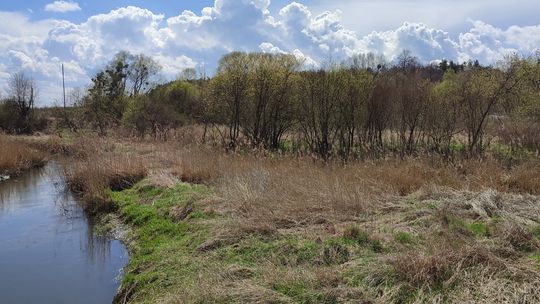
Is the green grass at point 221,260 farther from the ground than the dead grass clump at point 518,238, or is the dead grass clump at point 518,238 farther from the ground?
the dead grass clump at point 518,238

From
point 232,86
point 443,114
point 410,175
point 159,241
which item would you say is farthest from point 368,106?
point 159,241

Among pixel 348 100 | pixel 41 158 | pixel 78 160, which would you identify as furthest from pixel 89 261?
pixel 41 158

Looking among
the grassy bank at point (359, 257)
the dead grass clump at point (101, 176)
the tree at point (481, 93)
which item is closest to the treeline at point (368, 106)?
the tree at point (481, 93)

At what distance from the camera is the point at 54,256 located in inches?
398

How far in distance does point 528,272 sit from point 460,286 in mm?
819

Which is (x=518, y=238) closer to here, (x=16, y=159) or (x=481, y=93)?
(x=481, y=93)

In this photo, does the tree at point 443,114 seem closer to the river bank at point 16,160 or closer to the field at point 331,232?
the field at point 331,232

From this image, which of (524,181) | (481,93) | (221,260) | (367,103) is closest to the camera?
(221,260)

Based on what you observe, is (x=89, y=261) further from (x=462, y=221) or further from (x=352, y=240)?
(x=462, y=221)

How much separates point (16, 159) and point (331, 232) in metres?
19.0

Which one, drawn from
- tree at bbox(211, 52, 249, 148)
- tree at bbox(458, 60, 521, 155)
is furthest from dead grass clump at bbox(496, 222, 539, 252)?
tree at bbox(211, 52, 249, 148)

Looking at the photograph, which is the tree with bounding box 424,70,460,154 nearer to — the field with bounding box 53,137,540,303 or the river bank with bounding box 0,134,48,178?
the field with bounding box 53,137,540,303

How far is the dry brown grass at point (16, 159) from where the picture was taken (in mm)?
21484

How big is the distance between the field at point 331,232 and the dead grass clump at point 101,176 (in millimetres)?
174
